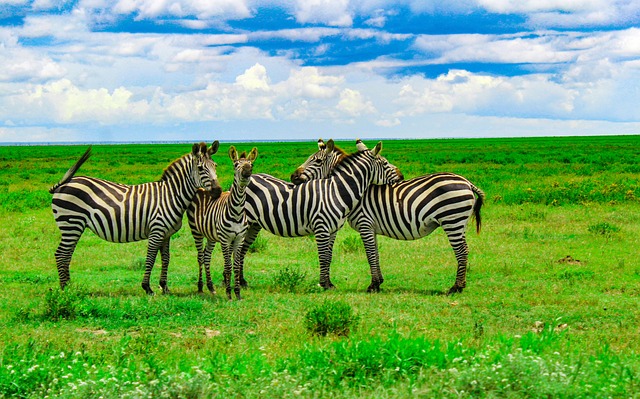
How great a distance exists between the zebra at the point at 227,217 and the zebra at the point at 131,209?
10.8 inches

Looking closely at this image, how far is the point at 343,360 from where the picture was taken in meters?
6.00

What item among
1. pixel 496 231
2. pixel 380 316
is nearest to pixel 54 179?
pixel 496 231

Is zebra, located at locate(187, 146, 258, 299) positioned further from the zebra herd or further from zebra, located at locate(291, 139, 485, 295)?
zebra, located at locate(291, 139, 485, 295)

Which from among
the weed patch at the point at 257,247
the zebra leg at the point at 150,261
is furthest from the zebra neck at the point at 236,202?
the weed patch at the point at 257,247

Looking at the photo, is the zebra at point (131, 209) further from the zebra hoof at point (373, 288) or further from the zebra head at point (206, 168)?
the zebra hoof at point (373, 288)

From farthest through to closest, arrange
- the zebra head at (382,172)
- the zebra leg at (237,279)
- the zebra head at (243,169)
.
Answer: the zebra head at (382,172)
the zebra leg at (237,279)
the zebra head at (243,169)

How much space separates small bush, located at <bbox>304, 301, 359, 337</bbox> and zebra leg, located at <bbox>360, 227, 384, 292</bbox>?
10.0 ft

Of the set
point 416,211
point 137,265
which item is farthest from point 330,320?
point 137,265

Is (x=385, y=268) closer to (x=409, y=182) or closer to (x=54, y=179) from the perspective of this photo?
(x=409, y=182)

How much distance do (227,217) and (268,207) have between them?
1698 millimetres

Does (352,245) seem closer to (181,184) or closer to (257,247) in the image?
(257,247)

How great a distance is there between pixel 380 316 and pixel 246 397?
413 cm

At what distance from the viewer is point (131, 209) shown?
34.9 ft

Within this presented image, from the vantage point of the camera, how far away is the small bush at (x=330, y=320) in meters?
7.89
